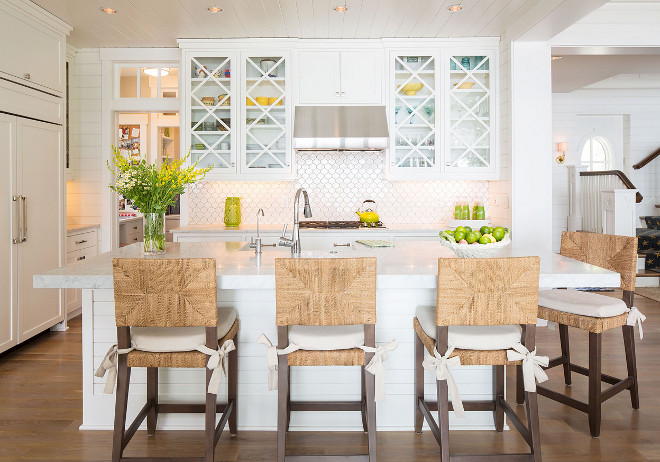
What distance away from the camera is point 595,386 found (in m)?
2.55

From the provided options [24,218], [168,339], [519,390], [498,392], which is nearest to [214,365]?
[168,339]

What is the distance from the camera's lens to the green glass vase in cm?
509

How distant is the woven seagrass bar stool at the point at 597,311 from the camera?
8.31 ft

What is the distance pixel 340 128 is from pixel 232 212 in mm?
1376

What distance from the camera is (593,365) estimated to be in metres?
2.56

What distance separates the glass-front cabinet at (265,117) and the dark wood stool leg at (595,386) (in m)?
3.26

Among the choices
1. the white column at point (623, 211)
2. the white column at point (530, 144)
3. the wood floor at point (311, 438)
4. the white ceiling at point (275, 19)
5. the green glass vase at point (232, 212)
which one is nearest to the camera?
the wood floor at point (311, 438)

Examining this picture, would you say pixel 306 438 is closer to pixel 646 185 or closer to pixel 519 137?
pixel 519 137

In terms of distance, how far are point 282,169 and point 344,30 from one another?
56.7 inches

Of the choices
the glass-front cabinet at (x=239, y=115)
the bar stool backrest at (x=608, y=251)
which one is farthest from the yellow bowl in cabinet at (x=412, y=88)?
the bar stool backrest at (x=608, y=251)

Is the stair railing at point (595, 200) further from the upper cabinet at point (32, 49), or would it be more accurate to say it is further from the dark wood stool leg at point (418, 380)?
the upper cabinet at point (32, 49)

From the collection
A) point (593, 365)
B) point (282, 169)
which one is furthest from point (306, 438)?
point (282, 169)

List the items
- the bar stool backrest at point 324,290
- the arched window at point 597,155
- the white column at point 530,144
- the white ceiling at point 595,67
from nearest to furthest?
the bar stool backrest at point 324,290 < the white column at point 530,144 < the white ceiling at point 595,67 < the arched window at point 597,155

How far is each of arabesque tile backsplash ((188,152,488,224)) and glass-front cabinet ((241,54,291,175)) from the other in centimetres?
37
